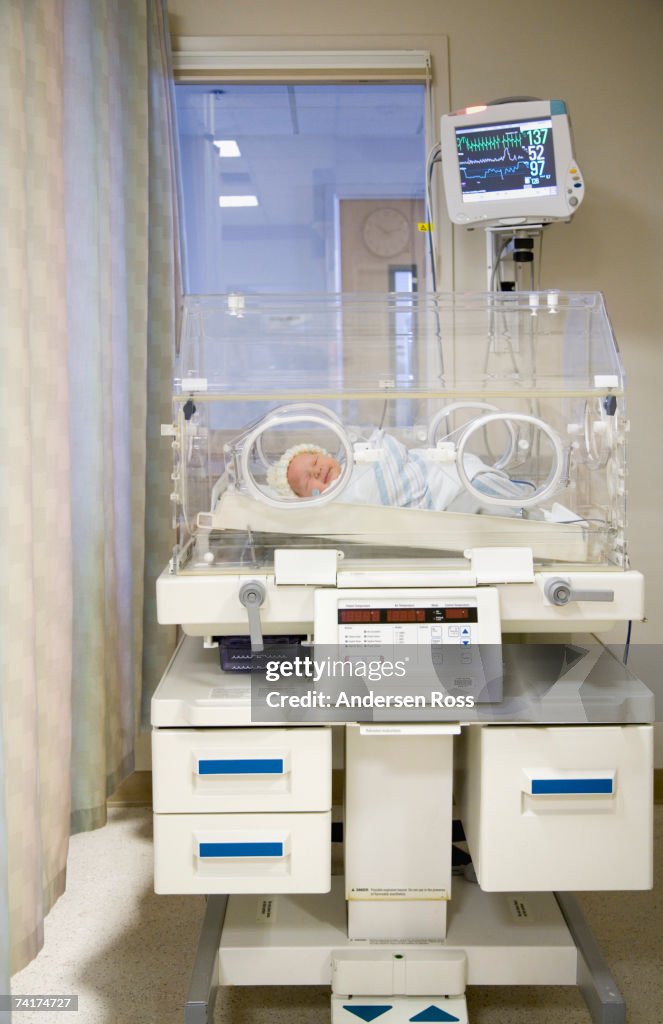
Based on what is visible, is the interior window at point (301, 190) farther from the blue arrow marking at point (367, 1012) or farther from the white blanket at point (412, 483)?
the blue arrow marking at point (367, 1012)

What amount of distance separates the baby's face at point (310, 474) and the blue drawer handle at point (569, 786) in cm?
67

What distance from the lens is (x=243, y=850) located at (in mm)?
1581

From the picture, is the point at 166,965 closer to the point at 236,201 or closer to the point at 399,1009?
the point at 399,1009

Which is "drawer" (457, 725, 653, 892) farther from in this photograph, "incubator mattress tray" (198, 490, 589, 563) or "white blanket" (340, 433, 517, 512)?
"white blanket" (340, 433, 517, 512)

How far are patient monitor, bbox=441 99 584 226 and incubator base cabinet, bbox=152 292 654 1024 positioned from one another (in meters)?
0.36

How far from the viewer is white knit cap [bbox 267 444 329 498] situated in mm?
1793

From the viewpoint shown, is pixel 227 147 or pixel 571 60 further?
pixel 227 147

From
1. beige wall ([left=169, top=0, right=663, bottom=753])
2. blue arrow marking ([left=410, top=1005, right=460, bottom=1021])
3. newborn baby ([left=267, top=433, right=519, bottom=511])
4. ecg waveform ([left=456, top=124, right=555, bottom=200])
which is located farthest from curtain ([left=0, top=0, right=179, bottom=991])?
ecg waveform ([left=456, top=124, right=555, bottom=200])

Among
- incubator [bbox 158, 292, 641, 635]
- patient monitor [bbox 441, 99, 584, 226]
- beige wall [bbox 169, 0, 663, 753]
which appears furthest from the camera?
beige wall [bbox 169, 0, 663, 753]

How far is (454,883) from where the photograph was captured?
77.6 inches

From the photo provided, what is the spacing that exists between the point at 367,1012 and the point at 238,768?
55 centimetres

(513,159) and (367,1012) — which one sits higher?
(513,159)

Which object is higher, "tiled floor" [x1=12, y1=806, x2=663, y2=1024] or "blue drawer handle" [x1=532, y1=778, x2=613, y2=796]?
"blue drawer handle" [x1=532, y1=778, x2=613, y2=796]

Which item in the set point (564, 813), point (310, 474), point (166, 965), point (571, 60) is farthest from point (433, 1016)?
point (571, 60)
